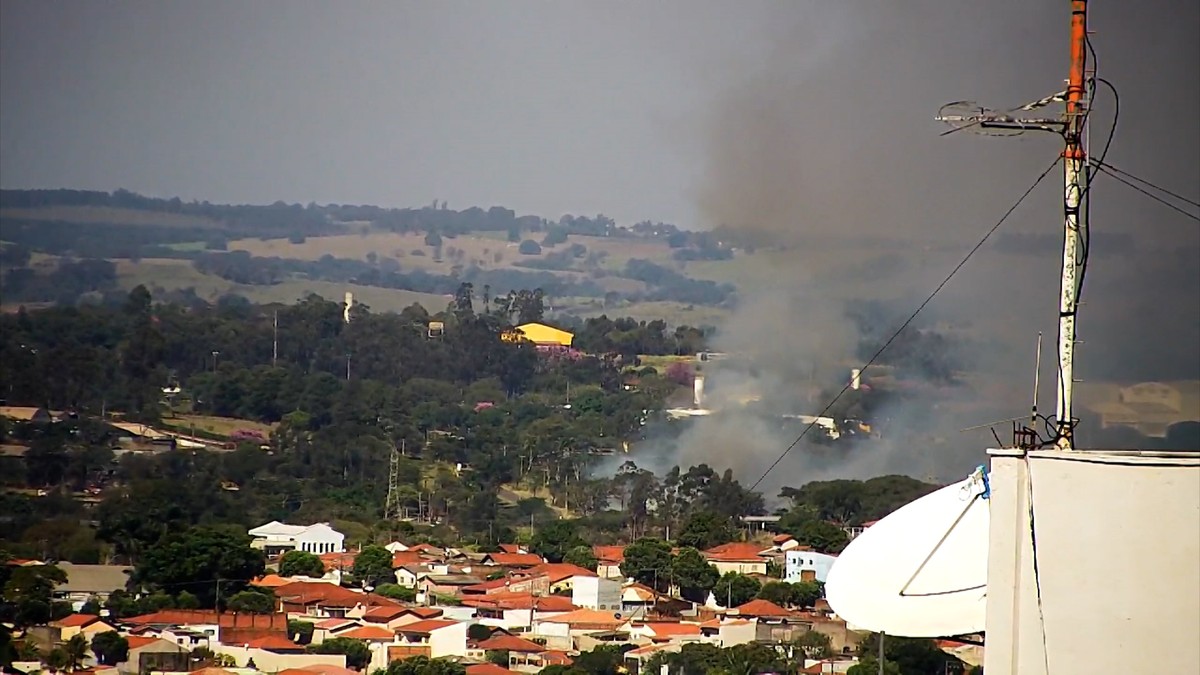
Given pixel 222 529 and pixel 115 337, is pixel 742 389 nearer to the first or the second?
pixel 115 337

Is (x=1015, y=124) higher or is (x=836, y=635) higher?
(x=1015, y=124)

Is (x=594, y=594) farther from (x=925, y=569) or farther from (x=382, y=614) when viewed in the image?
(x=925, y=569)

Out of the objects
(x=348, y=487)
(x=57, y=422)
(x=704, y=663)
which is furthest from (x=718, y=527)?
(x=57, y=422)

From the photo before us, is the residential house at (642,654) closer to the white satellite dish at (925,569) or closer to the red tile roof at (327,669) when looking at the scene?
the red tile roof at (327,669)

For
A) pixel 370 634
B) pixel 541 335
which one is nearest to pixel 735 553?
pixel 370 634

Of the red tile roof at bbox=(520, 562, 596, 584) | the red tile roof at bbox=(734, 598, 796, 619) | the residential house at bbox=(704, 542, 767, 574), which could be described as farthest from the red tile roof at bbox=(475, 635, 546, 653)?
the residential house at bbox=(704, 542, 767, 574)

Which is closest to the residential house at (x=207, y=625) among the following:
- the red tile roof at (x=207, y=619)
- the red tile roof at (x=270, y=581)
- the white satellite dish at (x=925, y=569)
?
the red tile roof at (x=207, y=619)
